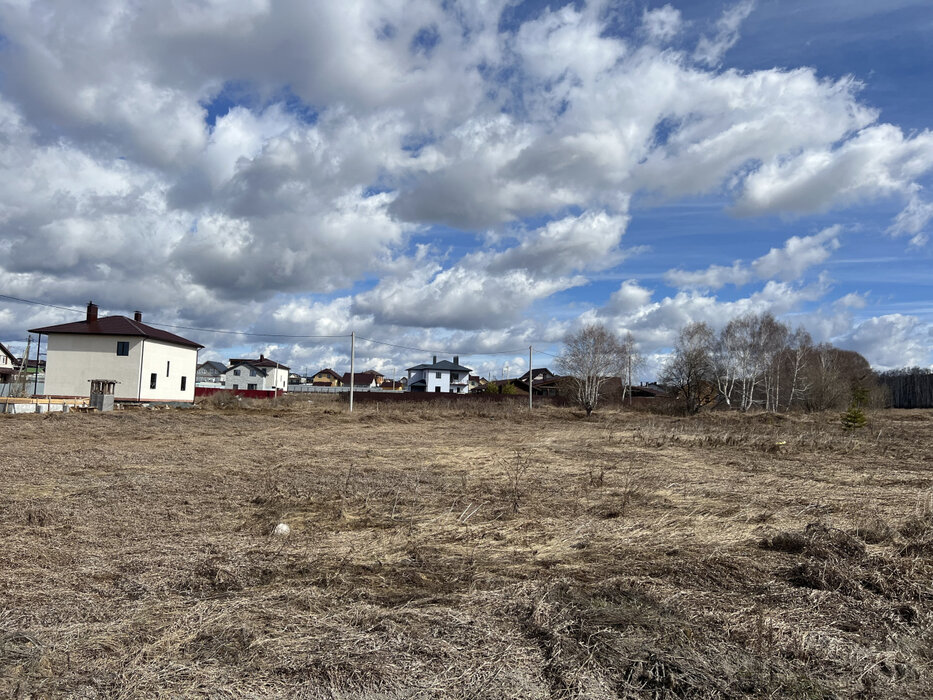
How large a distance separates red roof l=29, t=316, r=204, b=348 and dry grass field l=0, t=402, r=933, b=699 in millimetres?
31328

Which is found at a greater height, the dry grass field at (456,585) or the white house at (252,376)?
the white house at (252,376)

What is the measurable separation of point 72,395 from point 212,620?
41.6 metres

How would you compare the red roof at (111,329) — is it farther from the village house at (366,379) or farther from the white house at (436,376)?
the village house at (366,379)

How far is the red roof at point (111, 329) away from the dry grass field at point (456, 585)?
31328 mm

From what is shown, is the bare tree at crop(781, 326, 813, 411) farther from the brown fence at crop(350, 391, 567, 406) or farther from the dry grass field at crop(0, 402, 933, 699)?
the dry grass field at crop(0, 402, 933, 699)

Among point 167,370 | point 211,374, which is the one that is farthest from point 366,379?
point 167,370

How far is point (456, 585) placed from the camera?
4758 mm

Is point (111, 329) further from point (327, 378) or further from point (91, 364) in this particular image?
point (327, 378)

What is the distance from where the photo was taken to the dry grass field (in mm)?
3287

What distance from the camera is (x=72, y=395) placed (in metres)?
38.6

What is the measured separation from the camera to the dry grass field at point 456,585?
329 cm

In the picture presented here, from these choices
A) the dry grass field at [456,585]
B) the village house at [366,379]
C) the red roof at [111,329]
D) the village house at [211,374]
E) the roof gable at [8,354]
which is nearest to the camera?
the dry grass field at [456,585]

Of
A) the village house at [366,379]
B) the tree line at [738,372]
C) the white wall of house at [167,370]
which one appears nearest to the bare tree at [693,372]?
the tree line at [738,372]

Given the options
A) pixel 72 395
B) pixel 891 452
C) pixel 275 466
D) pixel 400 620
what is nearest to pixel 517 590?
pixel 400 620
